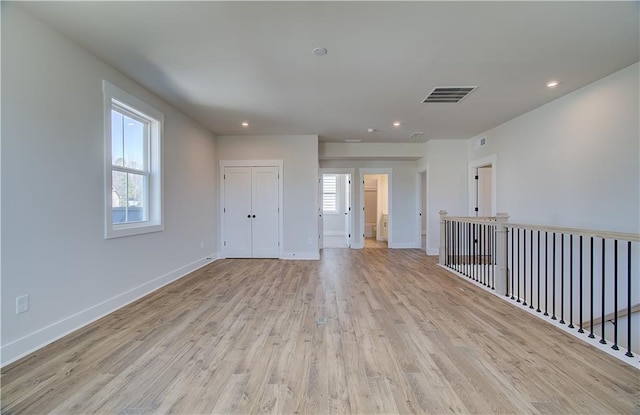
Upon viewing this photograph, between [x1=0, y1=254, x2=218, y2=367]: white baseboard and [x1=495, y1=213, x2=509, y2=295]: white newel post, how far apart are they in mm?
4398

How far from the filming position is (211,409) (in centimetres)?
150

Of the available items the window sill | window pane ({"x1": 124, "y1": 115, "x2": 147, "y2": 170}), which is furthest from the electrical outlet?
window pane ({"x1": 124, "y1": 115, "x2": 147, "y2": 170})

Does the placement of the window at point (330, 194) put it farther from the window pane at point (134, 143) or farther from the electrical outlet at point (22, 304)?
the electrical outlet at point (22, 304)

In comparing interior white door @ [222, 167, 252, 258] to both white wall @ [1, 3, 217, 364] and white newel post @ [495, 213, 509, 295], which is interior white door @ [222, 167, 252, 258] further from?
white newel post @ [495, 213, 509, 295]

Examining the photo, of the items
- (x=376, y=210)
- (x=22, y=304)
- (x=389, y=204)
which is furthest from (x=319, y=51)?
(x=376, y=210)

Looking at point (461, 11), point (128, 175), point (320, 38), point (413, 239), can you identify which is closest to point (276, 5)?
point (320, 38)

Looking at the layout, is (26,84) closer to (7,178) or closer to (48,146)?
(48,146)

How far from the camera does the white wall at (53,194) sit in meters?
1.95

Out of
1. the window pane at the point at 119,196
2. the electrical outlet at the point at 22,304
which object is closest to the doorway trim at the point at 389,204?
the window pane at the point at 119,196

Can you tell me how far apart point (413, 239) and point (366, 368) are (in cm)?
571

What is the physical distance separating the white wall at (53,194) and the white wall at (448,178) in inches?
219

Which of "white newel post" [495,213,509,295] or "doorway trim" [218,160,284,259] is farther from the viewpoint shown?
"doorway trim" [218,160,284,259]

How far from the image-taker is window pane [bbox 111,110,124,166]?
2.96 meters

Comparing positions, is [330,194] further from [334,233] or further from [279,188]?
[279,188]
